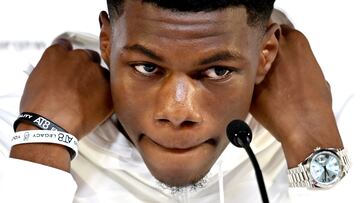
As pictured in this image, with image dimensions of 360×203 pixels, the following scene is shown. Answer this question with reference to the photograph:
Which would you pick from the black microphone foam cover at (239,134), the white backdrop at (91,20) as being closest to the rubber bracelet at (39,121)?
the black microphone foam cover at (239,134)

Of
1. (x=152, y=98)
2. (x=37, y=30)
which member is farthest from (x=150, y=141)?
(x=37, y=30)

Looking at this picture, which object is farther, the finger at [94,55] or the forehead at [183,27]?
the finger at [94,55]

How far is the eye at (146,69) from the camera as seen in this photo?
941 millimetres

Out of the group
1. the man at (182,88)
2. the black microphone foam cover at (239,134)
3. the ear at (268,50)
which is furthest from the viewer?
the ear at (268,50)

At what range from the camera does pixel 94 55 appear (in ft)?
3.64

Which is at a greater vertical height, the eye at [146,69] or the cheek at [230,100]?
the eye at [146,69]

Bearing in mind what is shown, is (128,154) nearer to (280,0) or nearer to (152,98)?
(152,98)

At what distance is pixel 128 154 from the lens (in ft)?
3.67

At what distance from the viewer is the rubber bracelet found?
0.96m

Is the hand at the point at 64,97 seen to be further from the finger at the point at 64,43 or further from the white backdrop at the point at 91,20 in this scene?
the white backdrop at the point at 91,20

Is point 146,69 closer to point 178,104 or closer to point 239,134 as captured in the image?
point 178,104

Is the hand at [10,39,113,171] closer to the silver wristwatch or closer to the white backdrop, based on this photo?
the silver wristwatch

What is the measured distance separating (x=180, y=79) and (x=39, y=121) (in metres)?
0.19

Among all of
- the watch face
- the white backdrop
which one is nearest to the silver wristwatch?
the watch face
